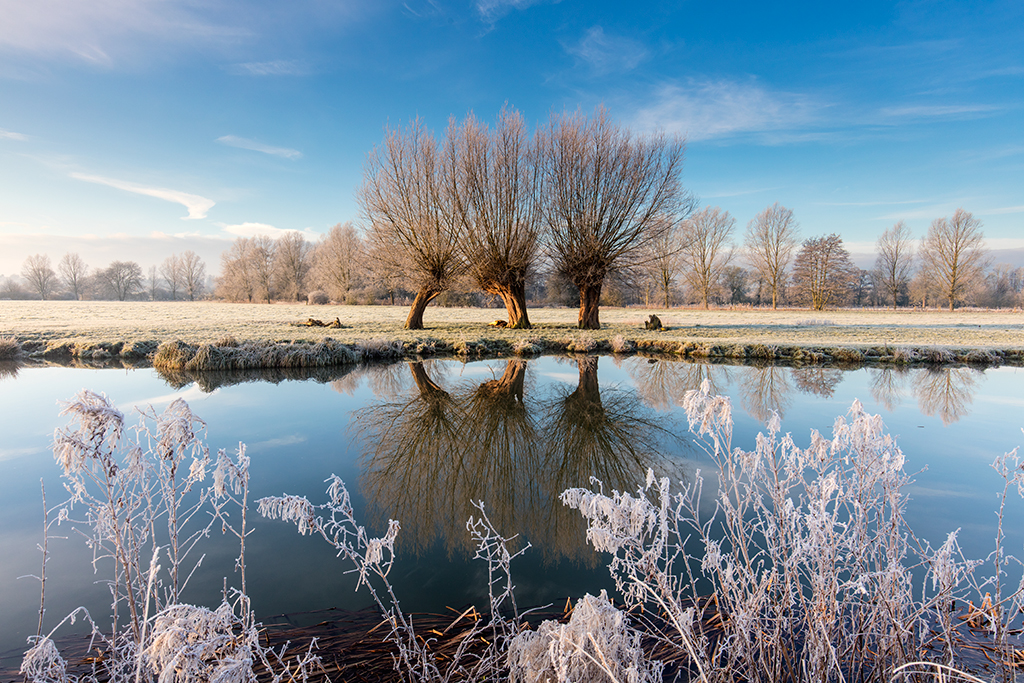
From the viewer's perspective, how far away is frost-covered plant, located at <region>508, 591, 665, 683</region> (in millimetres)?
1655

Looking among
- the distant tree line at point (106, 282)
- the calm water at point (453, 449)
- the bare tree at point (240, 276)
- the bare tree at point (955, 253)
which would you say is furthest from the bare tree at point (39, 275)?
the bare tree at point (955, 253)

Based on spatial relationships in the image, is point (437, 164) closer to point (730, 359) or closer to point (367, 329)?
point (367, 329)

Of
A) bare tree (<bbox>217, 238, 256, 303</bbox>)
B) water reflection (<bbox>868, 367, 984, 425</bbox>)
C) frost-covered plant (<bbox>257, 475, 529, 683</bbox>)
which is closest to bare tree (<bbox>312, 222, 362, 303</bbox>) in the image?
bare tree (<bbox>217, 238, 256, 303</bbox>)

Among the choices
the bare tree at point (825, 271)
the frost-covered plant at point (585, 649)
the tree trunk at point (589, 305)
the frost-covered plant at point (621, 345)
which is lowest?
the frost-covered plant at point (585, 649)

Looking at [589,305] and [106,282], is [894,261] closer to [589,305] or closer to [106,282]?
[589,305]

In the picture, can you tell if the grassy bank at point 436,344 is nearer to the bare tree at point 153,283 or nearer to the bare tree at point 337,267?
the bare tree at point 337,267

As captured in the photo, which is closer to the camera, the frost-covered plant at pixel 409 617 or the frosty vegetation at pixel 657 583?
the frosty vegetation at pixel 657 583

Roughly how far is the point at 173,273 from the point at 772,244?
222 feet

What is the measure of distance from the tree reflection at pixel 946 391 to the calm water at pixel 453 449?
66 mm

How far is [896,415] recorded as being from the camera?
7.20 meters

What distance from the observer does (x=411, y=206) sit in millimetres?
17828

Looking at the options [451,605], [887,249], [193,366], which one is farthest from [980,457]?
[887,249]

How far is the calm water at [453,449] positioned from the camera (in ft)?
10.3

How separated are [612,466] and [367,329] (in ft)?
49.4
